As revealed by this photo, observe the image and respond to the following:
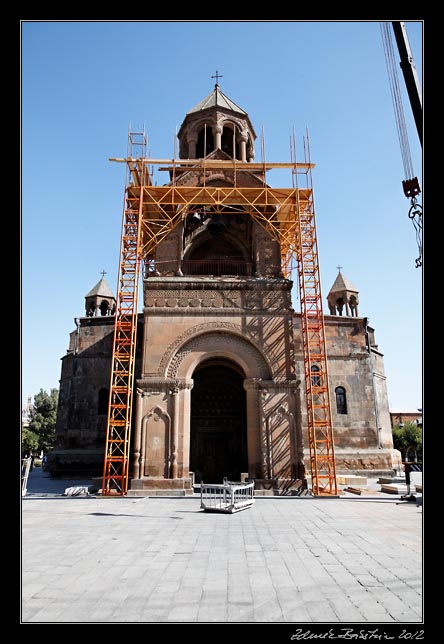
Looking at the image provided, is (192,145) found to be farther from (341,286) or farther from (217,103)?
(341,286)

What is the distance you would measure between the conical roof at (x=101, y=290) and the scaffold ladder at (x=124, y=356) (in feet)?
24.2

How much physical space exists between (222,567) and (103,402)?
57.3 ft

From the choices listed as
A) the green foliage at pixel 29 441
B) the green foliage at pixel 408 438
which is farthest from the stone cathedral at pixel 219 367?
the green foliage at pixel 408 438

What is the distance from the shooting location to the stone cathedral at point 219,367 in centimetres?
1575

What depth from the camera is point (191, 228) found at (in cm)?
2161

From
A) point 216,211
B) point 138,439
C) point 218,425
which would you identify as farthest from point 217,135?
point 138,439

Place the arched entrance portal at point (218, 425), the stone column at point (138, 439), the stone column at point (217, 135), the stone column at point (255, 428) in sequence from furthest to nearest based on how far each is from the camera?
the stone column at point (217, 135) < the arched entrance portal at point (218, 425) < the stone column at point (255, 428) < the stone column at point (138, 439)

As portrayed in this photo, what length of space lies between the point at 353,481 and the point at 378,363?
8010mm

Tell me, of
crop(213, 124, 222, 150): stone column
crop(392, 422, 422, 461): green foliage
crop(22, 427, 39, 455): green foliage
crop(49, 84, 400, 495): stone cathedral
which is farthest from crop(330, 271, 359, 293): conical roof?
crop(22, 427, 39, 455): green foliage

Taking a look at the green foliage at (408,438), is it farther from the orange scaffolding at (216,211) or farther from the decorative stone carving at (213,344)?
the decorative stone carving at (213,344)

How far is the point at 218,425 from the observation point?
63.1 feet
